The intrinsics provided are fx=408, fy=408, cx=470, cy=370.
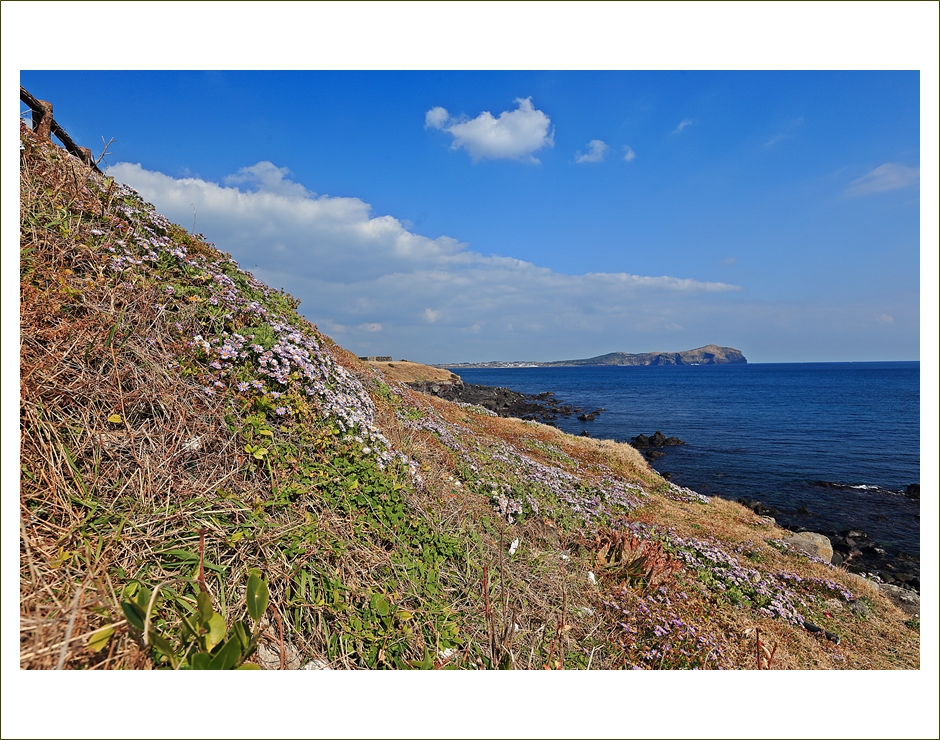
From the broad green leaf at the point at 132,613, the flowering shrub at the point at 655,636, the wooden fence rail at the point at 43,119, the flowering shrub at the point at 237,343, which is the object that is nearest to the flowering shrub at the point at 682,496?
the flowering shrub at the point at 655,636

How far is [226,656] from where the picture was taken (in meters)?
1.91

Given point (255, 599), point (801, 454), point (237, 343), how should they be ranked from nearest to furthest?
1. point (255, 599)
2. point (237, 343)
3. point (801, 454)

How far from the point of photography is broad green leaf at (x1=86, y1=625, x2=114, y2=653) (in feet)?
6.15

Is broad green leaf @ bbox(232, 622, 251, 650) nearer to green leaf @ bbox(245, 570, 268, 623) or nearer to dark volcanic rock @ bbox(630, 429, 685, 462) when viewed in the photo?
green leaf @ bbox(245, 570, 268, 623)

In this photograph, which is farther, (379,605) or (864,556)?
(864,556)

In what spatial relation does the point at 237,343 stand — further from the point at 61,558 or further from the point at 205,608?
the point at 205,608

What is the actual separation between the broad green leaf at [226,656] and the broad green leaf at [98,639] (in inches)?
19.3

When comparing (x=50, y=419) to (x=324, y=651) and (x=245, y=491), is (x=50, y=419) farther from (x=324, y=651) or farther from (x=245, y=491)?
(x=324, y=651)

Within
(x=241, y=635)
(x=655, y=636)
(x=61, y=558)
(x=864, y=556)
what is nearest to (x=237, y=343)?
(x=61, y=558)

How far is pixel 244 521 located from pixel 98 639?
3.46 ft

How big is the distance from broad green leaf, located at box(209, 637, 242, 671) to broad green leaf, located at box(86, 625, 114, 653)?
1.61 feet

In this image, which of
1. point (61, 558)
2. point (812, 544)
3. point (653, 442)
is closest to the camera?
point (61, 558)

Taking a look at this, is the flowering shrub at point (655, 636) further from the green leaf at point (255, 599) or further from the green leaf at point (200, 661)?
the green leaf at point (200, 661)

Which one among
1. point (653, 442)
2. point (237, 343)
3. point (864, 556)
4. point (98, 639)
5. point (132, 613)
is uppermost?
point (237, 343)
